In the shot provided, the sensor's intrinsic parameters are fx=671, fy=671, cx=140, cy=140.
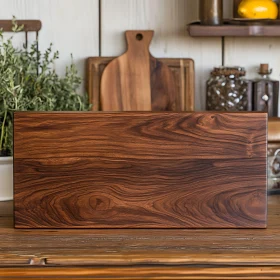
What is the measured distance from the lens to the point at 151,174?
3.69 ft

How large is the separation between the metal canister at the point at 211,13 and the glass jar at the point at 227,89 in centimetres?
12

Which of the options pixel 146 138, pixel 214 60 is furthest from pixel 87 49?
pixel 146 138

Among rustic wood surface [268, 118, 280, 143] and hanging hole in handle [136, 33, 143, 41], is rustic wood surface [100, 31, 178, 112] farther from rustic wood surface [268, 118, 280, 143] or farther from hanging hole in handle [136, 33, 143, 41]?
rustic wood surface [268, 118, 280, 143]

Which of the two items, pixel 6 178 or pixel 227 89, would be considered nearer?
pixel 6 178

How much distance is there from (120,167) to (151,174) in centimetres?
5

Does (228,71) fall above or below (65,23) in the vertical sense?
below

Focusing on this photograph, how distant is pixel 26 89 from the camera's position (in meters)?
1.47

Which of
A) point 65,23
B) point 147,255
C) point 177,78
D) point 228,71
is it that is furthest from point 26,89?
point 147,255

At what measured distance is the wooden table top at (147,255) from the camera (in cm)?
99

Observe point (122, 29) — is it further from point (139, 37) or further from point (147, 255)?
point (147, 255)

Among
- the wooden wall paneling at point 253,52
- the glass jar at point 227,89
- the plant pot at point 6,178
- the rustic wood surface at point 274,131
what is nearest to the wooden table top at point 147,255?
the plant pot at point 6,178

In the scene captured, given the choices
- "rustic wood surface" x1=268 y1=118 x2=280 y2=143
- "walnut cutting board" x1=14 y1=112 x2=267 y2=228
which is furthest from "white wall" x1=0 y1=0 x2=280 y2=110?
A: "walnut cutting board" x1=14 y1=112 x2=267 y2=228

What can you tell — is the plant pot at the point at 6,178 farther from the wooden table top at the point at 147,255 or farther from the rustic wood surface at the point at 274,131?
the rustic wood surface at the point at 274,131

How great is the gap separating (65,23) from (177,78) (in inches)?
11.7
